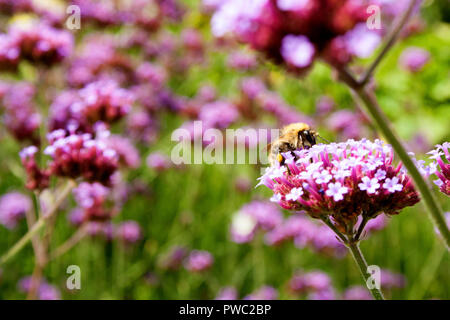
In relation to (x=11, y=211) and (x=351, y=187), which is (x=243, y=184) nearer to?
(x=11, y=211)

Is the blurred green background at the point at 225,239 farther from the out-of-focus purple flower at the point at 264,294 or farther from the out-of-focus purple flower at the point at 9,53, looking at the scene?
the out-of-focus purple flower at the point at 9,53

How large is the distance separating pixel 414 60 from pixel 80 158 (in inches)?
96.3

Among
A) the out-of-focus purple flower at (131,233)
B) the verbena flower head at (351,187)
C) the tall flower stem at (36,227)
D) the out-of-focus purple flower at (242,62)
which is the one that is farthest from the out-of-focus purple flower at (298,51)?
the out-of-focus purple flower at (242,62)

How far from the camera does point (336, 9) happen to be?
26.6 inches

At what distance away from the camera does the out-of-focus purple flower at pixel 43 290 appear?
6.57 feet

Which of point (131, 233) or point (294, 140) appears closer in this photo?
point (294, 140)

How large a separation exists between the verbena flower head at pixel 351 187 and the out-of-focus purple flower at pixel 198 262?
1.49m

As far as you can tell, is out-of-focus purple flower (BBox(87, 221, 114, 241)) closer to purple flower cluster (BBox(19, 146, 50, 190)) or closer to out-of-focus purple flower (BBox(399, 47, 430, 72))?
purple flower cluster (BBox(19, 146, 50, 190))

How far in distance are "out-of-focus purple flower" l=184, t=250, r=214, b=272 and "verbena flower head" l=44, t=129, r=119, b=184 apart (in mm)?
1019

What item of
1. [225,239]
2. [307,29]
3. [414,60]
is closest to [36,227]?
[307,29]

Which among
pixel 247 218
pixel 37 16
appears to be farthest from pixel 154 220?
pixel 37 16

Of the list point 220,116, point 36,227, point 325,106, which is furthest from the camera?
point 325,106

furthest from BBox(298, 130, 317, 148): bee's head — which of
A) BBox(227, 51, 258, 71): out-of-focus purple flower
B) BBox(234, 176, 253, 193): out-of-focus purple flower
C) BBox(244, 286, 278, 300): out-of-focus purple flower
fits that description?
BBox(227, 51, 258, 71): out-of-focus purple flower

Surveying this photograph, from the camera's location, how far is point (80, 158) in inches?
57.6
